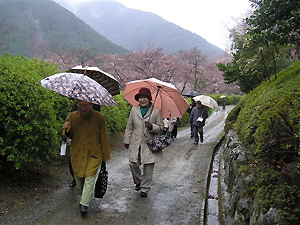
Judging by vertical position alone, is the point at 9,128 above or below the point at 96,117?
below

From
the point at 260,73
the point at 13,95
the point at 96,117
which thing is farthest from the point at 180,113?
Answer: the point at 260,73

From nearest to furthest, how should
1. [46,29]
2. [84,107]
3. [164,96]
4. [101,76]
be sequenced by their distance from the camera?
[84,107]
[101,76]
[164,96]
[46,29]

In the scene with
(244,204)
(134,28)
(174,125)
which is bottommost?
(174,125)

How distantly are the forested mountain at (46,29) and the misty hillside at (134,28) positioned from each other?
104 ft

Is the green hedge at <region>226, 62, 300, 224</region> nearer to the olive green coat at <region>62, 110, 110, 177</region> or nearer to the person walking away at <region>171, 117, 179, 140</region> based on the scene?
the olive green coat at <region>62, 110, 110, 177</region>

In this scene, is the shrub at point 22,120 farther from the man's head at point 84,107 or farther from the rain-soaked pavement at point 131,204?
the man's head at point 84,107

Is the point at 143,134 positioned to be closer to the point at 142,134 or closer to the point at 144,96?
the point at 142,134

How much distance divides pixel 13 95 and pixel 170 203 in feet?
10.3

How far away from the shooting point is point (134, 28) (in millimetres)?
109188

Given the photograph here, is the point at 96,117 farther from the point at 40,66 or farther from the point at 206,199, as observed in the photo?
the point at 40,66

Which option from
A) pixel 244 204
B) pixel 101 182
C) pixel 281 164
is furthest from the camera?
pixel 101 182

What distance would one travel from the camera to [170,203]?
482cm

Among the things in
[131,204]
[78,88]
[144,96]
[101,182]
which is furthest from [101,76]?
[131,204]

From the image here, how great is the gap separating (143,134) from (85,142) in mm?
1213
